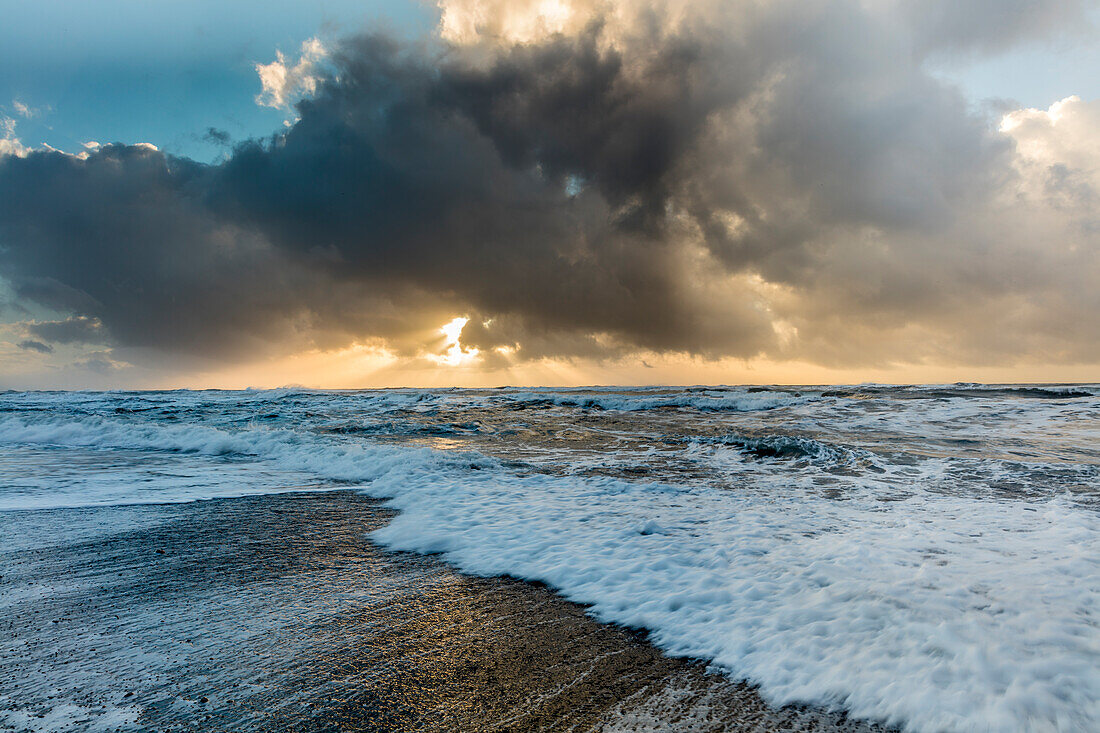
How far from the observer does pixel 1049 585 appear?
3.56 metres

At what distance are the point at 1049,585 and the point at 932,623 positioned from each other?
127 centimetres

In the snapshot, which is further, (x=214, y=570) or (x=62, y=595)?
(x=214, y=570)

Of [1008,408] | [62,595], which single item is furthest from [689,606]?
[1008,408]

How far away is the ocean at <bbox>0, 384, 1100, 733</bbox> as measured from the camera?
2451mm

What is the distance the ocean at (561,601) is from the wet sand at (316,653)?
18mm

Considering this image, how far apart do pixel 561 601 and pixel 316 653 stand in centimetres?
169

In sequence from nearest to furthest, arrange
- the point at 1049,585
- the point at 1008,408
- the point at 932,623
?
the point at 932,623 < the point at 1049,585 < the point at 1008,408

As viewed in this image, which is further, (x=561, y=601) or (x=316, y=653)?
(x=561, y=601)

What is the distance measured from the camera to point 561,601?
383 cm

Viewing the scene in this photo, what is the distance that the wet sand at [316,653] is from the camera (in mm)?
2373

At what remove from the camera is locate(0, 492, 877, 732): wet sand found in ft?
7.79

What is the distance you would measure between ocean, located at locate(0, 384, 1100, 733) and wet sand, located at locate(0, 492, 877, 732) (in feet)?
0.06

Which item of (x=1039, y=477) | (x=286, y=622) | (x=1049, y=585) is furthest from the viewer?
(x=1039, y=477)

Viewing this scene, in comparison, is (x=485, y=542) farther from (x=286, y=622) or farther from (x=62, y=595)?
(x=62, y=595)
